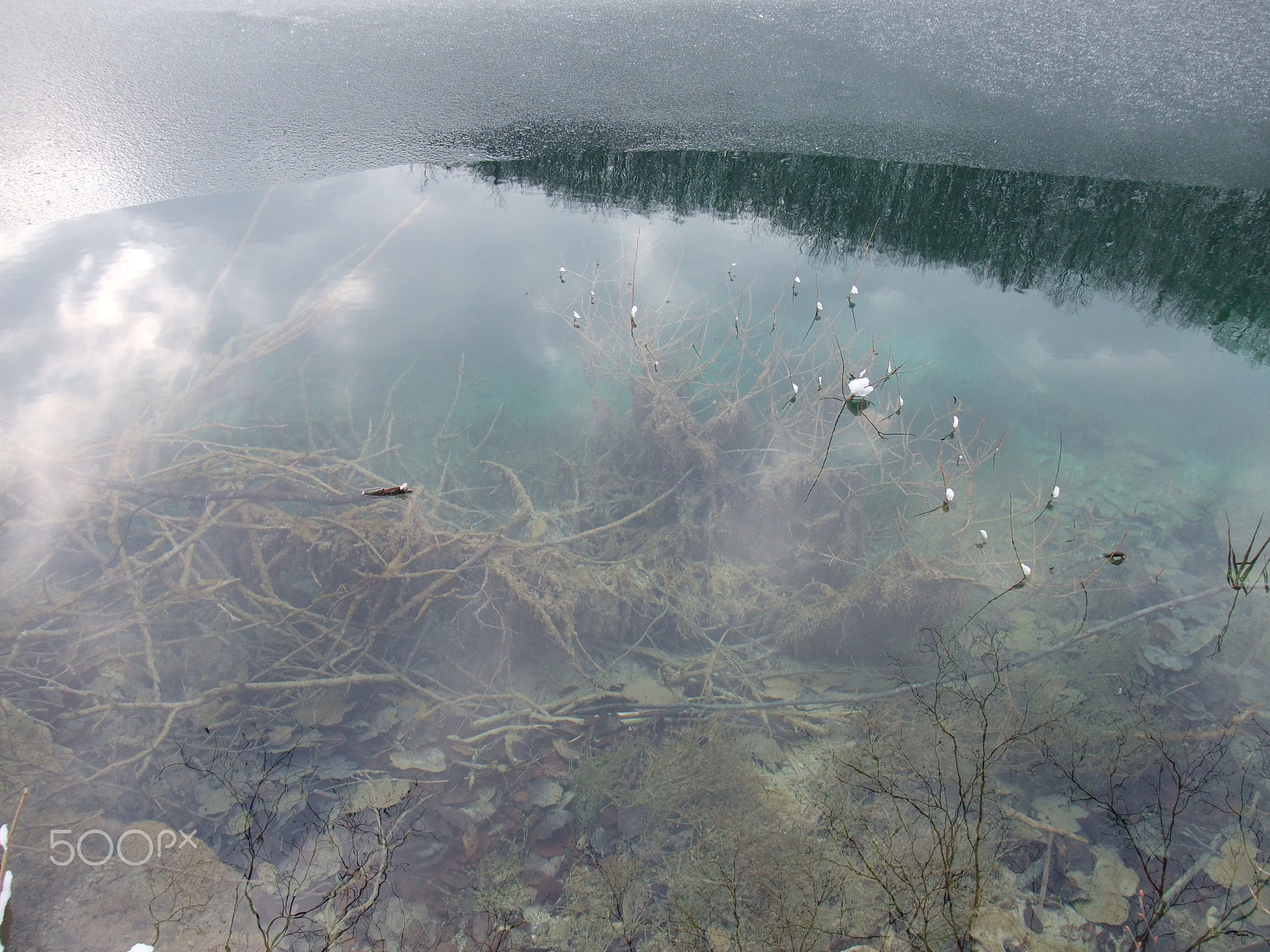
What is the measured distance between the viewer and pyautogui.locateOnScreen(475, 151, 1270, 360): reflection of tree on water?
467 centimetres

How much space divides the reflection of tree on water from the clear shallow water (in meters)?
0.03

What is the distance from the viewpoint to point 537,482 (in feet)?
13.3

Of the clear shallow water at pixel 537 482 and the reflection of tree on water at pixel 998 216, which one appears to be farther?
the reflection of tree on water at pixel 998 216

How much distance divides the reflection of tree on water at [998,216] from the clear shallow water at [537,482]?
0.09 feet

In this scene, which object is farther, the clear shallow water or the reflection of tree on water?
the reflection of tree on water

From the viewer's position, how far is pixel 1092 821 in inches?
108

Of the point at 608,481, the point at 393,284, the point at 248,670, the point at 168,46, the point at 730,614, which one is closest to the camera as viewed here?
the point at 248,670

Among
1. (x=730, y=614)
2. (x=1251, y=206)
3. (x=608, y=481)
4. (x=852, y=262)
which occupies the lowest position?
(x=730, y=614)

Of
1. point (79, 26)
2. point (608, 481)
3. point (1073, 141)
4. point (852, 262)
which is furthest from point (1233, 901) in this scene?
point (79, 26)

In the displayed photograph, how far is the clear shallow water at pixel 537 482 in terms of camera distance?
3.04 m

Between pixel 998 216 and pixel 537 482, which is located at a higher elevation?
pixel 998 216

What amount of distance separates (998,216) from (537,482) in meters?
3.75

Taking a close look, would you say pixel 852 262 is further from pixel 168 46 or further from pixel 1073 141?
pixel 168 46

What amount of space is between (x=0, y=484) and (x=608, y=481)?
122 inches
